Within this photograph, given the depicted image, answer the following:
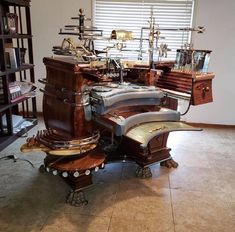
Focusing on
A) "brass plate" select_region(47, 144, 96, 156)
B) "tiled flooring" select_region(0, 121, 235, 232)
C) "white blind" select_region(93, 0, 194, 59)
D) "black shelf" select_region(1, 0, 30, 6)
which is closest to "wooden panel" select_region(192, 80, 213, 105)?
"tiled flooring" select_region(0, 121, 235, 232)

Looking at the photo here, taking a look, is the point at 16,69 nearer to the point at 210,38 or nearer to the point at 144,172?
the point at 144,172

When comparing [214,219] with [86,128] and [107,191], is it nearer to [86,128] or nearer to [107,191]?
[107,191]

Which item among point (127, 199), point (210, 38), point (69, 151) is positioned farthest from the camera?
point (210, 38)

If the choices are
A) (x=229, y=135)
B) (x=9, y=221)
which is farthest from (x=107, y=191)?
(x=229, y=135)

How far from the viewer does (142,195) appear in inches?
82.0

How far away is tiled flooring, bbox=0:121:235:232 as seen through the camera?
1.75 meters

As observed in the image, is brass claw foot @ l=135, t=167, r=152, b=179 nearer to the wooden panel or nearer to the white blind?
the wooden panel

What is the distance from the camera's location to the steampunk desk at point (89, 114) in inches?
69.1

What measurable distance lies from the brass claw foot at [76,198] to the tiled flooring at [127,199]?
37mm

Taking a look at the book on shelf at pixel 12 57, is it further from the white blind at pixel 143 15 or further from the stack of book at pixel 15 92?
the white blind at pixel 143 15

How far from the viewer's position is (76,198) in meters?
1.93

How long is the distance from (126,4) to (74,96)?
214cm

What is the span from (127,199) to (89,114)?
2.33 feet

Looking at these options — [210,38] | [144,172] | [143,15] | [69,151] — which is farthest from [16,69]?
[210,38]
